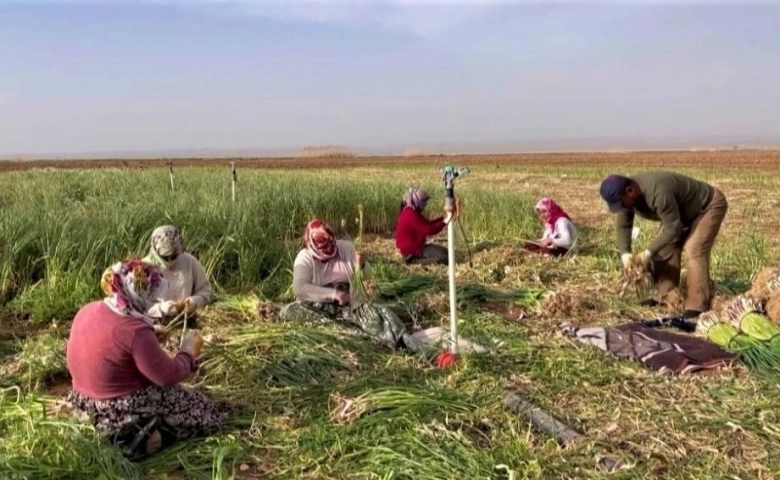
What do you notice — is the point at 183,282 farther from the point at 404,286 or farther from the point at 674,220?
the point at 674,220

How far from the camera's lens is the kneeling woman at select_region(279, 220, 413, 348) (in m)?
4.23

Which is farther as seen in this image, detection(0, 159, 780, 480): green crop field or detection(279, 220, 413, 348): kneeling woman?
detection(279, 220, 413, 348): kneeling woman

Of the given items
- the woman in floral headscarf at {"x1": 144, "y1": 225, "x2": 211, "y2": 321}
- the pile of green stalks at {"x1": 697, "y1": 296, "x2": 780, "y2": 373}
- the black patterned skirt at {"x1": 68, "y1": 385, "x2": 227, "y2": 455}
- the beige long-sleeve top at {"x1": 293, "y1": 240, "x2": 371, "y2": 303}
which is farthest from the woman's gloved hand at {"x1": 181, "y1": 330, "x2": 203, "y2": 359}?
the pile of green stalks at {"x1": 697, "y1": 296, "x2": 780, "y2": 373}

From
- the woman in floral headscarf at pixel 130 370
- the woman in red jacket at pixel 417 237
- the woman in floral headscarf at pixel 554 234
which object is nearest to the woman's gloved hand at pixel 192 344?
the woman in floral headscarf at pixel 130 370

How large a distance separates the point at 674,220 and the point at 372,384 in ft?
8.69

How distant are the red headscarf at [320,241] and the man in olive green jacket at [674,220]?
1898 mm

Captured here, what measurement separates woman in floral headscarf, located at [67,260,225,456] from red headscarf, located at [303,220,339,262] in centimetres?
164

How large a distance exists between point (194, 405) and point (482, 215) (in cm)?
616

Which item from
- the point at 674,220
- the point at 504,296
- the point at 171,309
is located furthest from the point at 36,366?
the point at 674,220

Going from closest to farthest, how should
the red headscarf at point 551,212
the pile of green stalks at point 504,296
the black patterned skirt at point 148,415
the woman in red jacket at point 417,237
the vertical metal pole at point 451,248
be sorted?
the black patterned skirt at point 148,415, the vertical metal pole at point 451,248, the pile of green stalks at point 504,296, the woman in red jacket at point 417,237, the red headscarf at point 551,212

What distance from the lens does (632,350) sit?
3.83 m

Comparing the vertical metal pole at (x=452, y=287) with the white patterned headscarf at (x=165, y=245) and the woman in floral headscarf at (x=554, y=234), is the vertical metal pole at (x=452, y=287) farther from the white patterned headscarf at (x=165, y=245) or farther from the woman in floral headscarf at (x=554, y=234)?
the woman in floral headscarf at (x=554, y=234)

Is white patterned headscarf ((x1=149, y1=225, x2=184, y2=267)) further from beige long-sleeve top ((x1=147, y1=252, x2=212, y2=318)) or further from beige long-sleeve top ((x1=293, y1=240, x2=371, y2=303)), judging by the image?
beige long-sleeve top ((x1=293, y1=240, x2=371, y2=303))

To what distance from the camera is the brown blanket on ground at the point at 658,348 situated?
3.60 metres
